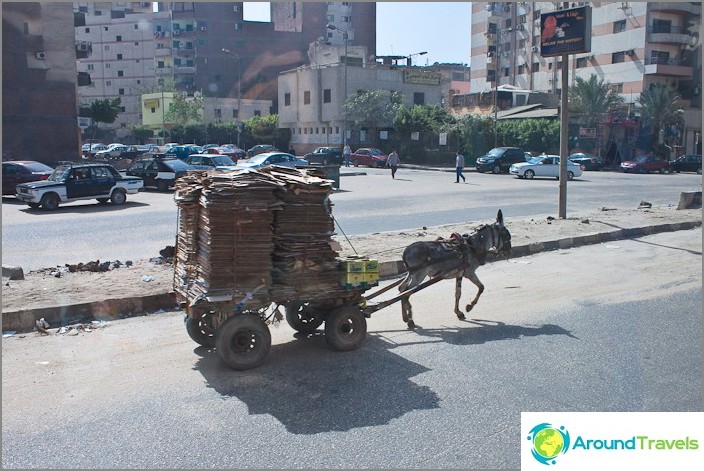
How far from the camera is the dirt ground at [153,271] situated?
30.2 ft

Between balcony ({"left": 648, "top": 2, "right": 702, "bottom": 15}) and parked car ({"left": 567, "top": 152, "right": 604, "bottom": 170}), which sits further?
balcony ({"left": 648, "top": 2, "right": 702, "bottom": 15})

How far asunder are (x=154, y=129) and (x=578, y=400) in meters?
93.6

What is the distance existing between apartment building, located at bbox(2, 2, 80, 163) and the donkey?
43121mm

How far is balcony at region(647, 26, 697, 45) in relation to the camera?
2469 inches

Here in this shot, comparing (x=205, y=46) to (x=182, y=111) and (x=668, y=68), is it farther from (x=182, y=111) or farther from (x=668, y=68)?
(x=668, y=68)

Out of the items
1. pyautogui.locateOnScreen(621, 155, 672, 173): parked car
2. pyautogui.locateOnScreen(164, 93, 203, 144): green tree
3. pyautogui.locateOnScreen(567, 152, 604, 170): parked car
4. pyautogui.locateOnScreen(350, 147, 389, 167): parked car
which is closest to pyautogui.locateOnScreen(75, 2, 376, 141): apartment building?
pyautogui.locateOnScreen(164, 93, 203, 144): green tree

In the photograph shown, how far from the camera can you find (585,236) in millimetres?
15625

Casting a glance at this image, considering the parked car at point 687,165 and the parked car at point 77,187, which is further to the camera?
the parked car at point 687,165

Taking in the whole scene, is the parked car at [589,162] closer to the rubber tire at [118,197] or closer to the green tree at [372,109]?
the green tree at [372,109]

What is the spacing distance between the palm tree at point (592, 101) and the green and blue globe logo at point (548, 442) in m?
60.9

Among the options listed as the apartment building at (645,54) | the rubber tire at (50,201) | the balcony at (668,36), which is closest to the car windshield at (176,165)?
the rubber tire at (50,201)

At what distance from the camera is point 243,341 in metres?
6.70

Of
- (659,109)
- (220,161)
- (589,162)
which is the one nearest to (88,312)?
(220,161)

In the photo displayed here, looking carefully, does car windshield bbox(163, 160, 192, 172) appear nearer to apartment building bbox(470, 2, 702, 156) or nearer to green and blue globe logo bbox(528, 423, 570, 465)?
green and blue globe logo bbox(528, 423, 570, 465)
